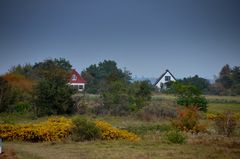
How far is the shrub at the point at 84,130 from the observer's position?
61.6ft

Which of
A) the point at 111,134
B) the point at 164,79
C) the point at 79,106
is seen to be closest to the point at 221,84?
the point at 164,79

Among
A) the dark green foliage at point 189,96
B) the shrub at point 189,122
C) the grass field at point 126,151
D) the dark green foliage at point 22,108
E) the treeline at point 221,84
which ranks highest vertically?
the treeline at point 221,84

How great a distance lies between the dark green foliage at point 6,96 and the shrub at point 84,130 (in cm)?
1613

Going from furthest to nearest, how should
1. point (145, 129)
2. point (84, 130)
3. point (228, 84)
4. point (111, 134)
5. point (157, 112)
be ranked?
point (228, 84) → point (157, 112) → point (145, 129) → point (111, 134) → point (84, 130)

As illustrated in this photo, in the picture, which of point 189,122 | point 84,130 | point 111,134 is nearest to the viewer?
point 84,130

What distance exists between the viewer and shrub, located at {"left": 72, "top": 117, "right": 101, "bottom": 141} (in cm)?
1878

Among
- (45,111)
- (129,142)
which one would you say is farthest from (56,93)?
(129,142)

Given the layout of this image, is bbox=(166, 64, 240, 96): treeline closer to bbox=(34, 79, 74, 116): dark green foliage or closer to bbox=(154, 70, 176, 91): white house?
bbox=(154, 70, 176, 91): white house

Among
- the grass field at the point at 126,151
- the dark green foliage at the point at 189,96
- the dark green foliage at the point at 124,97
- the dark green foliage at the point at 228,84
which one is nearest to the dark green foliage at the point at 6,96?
the dark green foliage at the point at 124,97

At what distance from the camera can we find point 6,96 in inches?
1331

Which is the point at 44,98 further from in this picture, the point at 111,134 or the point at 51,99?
the point at 111,134

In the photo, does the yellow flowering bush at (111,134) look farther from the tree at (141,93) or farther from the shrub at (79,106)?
the tree at (141,93)

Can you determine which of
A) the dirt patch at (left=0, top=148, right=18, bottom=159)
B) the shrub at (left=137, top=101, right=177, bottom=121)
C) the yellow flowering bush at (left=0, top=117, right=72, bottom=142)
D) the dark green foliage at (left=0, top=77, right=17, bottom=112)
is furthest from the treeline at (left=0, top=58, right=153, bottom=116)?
the dirt patch at (left=0, top=148, right=18, bottom=159)

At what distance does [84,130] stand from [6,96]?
56.4 feet
